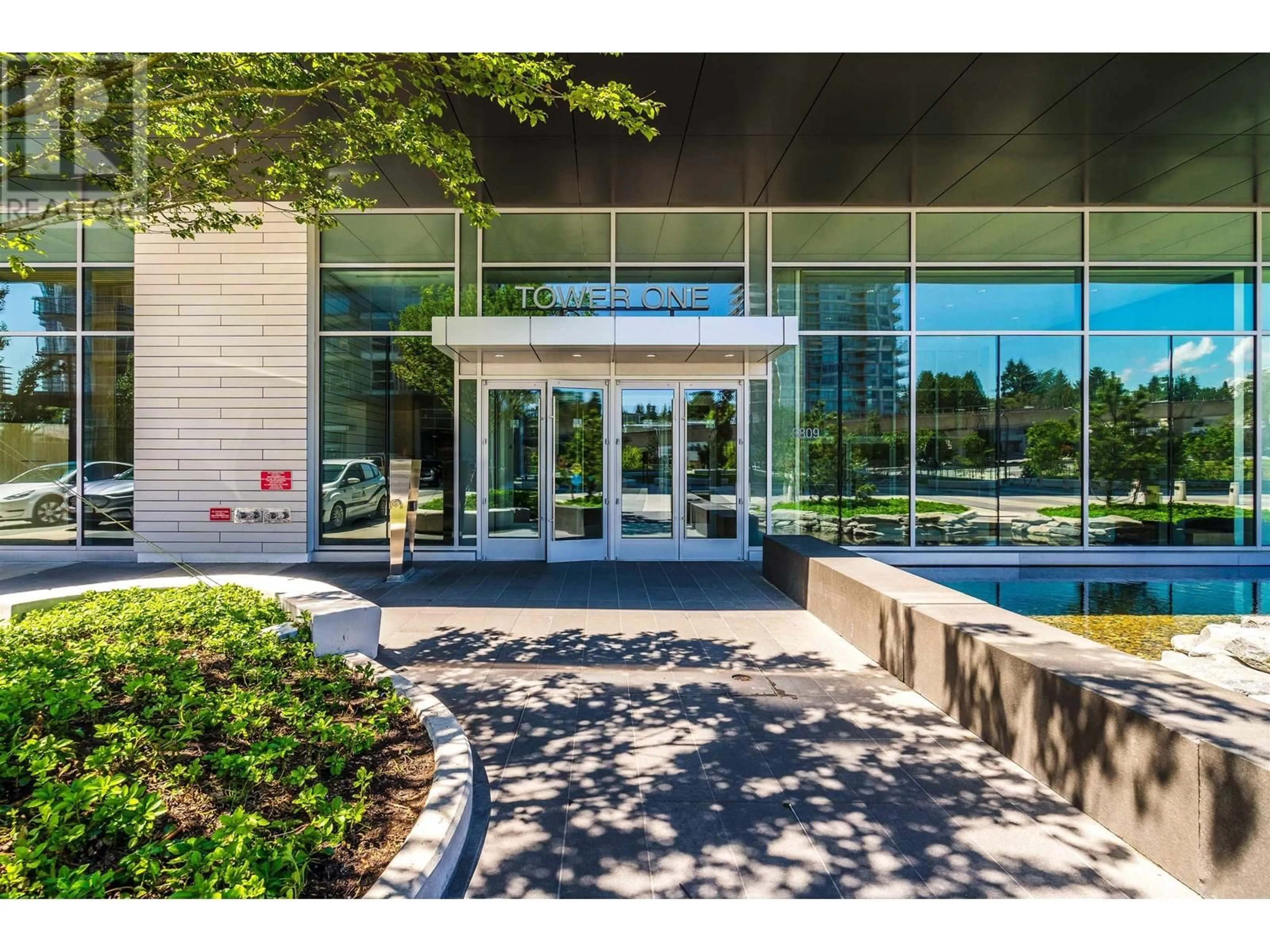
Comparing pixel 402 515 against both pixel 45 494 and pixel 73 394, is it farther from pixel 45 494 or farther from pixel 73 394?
pixel 45 494

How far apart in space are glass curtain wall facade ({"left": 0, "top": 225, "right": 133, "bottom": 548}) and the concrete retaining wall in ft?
39.9

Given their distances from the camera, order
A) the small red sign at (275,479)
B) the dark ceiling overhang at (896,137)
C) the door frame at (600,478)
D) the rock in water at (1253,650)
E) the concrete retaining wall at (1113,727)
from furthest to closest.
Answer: the door frame at (600,478) < the small red sign at (275,479) < the dark ceiling overhang at (896,137) < the rock in water at (1253,650) < the concrete retaining wall at (1113,727)

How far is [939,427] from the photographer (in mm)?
10320

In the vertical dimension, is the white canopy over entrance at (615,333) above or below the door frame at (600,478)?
above

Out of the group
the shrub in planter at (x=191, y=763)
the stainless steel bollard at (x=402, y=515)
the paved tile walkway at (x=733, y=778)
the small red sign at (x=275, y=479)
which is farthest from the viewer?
the small red sign at (x=275, y=479)

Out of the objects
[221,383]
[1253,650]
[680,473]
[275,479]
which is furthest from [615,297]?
[1253,650]

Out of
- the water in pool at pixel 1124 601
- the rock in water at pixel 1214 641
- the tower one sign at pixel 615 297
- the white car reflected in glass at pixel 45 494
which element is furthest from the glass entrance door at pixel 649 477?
the white car reflected in glass at pixel 45 494

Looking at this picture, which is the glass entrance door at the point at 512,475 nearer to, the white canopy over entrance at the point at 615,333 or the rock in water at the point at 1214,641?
the white canopy over entrance at the point at 615,333

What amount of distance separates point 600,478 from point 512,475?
1.48 m

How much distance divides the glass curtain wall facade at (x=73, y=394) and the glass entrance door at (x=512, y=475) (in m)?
5.93

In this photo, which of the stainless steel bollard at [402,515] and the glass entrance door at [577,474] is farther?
the glass entrance door at [577,474]

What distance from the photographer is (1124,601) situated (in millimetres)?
7621

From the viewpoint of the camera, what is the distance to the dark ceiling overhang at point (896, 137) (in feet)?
21.4

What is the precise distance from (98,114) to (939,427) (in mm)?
11010
